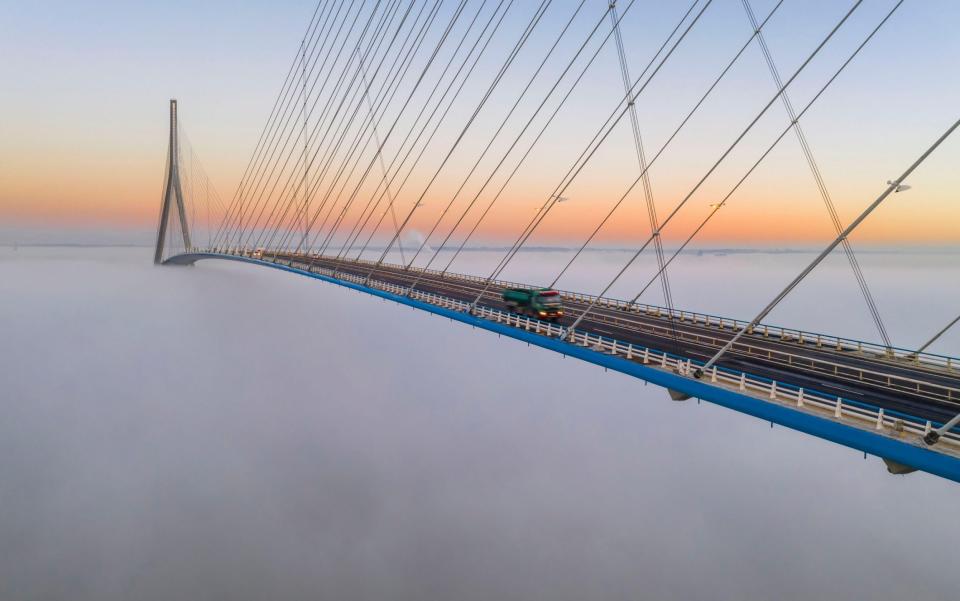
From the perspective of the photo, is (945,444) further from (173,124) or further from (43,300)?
(173,124)

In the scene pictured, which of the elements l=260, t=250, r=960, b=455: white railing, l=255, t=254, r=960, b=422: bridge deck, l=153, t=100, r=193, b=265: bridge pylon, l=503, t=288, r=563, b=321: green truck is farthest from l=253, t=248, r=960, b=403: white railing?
l=153, t=100, r=193, b=265: bridge pylon

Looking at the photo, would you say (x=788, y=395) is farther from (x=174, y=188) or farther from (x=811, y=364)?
(x=174, y=188)

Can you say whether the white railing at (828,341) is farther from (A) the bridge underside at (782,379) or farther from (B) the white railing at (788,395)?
(B) the white railing at (788,395)

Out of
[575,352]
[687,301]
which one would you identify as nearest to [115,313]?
[575,352]

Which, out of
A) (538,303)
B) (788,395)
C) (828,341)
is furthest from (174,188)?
(788,395)

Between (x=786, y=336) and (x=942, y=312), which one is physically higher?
(x=942, y=312)

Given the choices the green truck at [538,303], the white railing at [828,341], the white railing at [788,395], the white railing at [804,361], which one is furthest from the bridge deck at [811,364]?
the white railing at [788,395]
